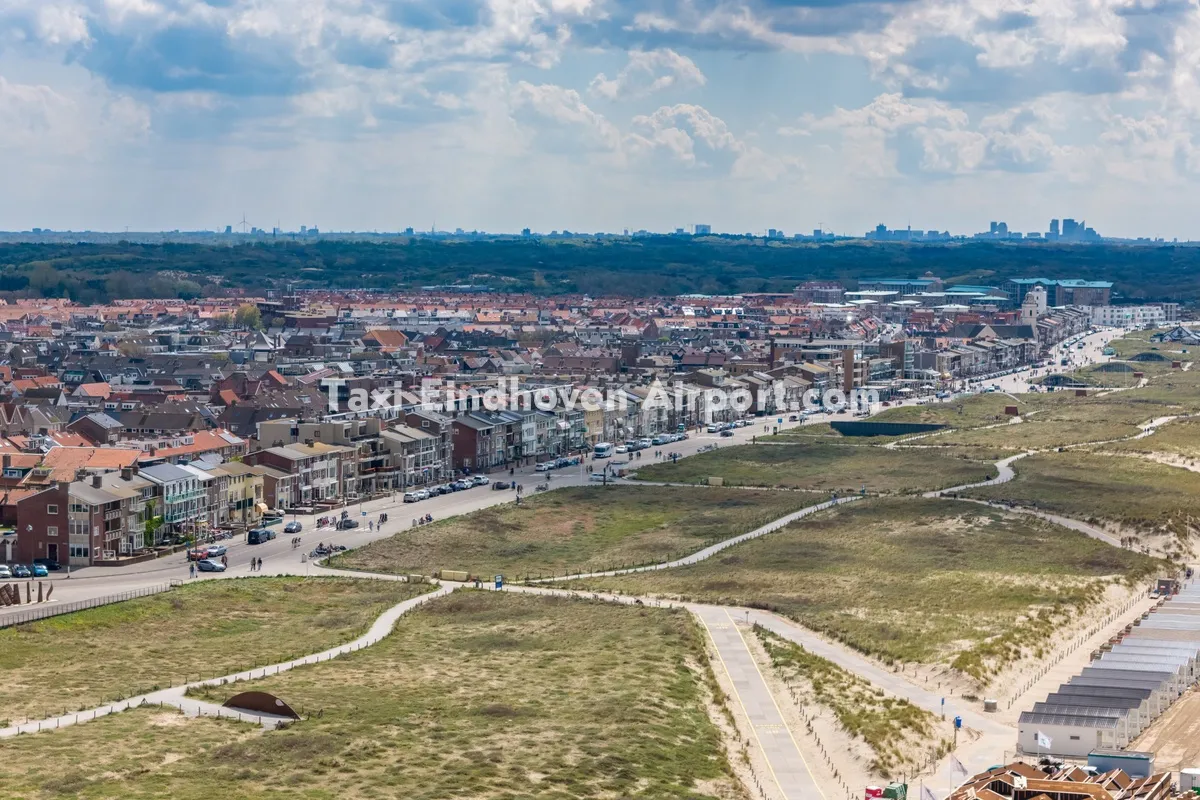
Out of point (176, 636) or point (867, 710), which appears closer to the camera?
point (867, 710)

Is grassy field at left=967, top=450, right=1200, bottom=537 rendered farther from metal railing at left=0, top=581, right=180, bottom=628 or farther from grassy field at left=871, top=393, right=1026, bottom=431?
metal railing at left=0, top=581, right=180, bottom=628

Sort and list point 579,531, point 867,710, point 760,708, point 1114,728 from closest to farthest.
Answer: point 1114,728 < point 867,710 < point 760,708 < point 579,531

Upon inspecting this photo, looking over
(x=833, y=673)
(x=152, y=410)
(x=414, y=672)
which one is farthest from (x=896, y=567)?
(x=152, y=410)

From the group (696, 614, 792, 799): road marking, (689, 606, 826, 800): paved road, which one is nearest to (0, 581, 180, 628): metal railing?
(689, 606, 826, 800): paved road

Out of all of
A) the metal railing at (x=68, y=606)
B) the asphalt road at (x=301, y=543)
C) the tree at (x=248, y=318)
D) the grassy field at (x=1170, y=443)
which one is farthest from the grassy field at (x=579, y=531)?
the tree at (x=248, y=318)

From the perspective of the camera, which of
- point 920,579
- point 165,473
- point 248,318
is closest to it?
point 920,579

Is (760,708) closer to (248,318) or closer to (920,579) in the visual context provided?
(920,579)

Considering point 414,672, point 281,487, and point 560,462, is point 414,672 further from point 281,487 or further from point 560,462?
point 560,462

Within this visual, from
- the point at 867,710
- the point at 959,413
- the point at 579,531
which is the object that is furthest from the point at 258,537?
the point at 959,413
